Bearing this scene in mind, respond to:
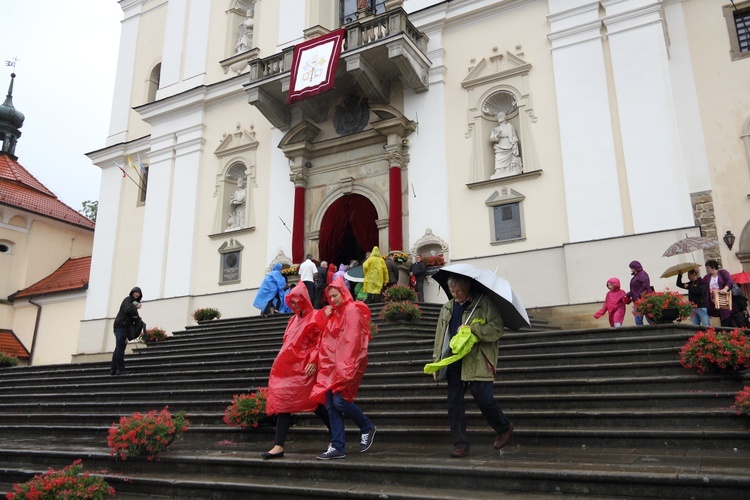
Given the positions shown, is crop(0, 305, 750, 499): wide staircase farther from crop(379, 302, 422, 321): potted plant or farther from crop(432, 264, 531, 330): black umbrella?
crop(432, 264, 531, 330): black umbrella

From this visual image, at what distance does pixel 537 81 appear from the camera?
15.0 m

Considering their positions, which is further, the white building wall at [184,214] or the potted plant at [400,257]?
the white building wall at [184,214]

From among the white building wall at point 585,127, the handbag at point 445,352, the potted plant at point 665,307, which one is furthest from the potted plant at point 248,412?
the white building wall at point 585,127

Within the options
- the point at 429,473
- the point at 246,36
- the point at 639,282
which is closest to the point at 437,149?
the point at 639,282

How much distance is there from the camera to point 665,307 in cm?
845

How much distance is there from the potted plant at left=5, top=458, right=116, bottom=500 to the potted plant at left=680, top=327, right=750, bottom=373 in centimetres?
613

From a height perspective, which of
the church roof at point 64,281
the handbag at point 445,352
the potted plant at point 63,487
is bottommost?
the potted plant at point 63,487

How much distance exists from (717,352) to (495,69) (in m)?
11.2

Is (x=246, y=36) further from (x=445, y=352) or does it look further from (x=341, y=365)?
(x=445, y=352)

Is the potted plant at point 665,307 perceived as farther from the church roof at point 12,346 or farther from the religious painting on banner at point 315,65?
the church roof at point 12,346

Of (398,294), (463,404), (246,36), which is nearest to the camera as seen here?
(463,404)

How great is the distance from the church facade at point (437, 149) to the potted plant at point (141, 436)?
30.1ft

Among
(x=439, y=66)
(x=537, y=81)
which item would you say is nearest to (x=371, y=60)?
(x=439, y=66)

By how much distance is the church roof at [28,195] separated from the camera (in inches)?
1039
